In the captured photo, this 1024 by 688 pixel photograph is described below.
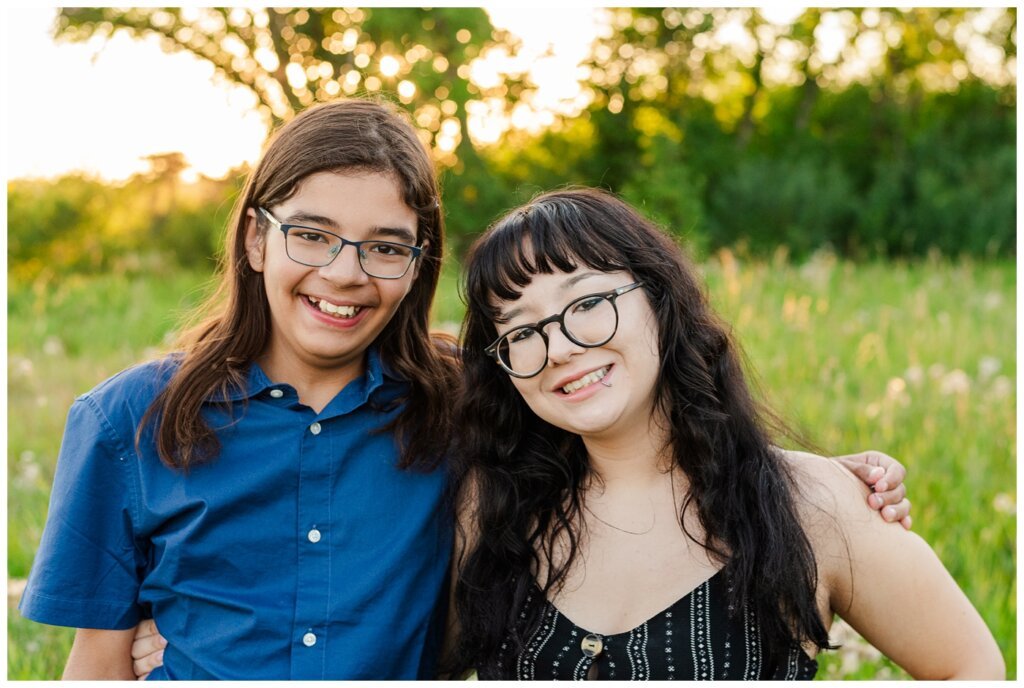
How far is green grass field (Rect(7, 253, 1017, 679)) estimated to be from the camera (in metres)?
3.80

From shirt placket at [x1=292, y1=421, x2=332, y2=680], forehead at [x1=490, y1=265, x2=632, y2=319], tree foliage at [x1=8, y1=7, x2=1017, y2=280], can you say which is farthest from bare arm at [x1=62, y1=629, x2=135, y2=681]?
tree foliage at [x1=8, y1=7, x2=1017, y2=280]

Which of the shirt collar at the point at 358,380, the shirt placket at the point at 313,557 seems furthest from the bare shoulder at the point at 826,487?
the shirt placket at the point at 313,557

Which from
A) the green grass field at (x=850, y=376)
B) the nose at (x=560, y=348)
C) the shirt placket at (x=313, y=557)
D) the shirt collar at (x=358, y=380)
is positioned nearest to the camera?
the nose at (x=560, y=348)

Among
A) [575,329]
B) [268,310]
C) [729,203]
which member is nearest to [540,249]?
[575,329]

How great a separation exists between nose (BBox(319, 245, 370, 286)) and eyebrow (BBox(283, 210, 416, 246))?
60 mm

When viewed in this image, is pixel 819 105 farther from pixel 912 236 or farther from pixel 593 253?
pixel 593 253

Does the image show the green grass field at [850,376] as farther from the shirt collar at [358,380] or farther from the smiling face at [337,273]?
the smiling face at [337,273]

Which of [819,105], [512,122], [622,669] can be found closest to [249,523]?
[622,669]

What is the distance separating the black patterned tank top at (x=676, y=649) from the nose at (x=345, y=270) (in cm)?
91

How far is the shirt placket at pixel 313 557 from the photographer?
95.8 inches

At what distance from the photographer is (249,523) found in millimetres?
2482

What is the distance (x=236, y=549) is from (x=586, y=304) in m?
1.04

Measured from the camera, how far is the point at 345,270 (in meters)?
2.40

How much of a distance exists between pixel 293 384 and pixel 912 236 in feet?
38.8
